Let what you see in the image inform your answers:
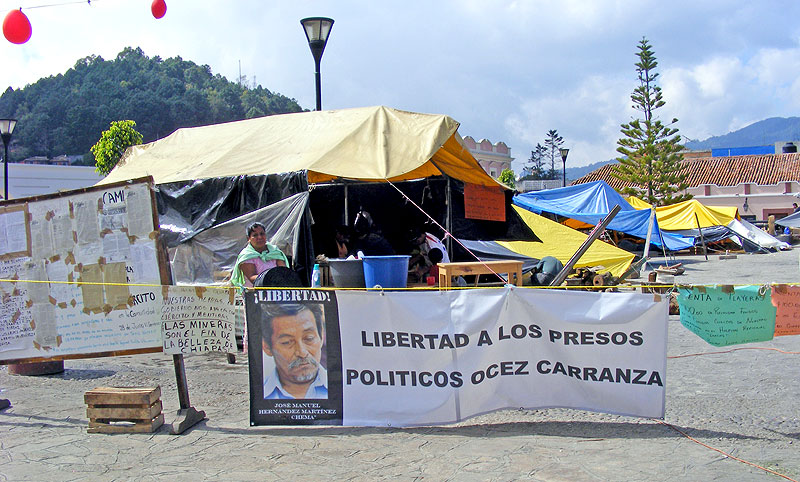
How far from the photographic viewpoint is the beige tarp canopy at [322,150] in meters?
10.5

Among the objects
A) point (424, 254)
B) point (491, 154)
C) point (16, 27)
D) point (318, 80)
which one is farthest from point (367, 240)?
point (491, 154)

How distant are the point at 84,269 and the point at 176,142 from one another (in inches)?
285

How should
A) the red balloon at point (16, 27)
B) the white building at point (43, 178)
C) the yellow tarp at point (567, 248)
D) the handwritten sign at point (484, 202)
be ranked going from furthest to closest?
the white building at point (43, 178) < the yellow tarp at point (567, 248) < the handwritten sign at point (484, 202) < the red balloon at point (16, 27)

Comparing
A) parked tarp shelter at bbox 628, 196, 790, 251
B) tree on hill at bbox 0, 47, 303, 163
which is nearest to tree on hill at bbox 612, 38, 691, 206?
parked tarp shelter at bbox 628, 196, 790, 251

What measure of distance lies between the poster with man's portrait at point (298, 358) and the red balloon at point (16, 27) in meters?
5.61

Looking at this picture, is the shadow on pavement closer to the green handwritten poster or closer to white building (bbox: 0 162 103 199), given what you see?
the green handwritten poster

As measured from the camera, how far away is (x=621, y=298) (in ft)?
18.9

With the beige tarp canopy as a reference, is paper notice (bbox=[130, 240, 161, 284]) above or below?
below

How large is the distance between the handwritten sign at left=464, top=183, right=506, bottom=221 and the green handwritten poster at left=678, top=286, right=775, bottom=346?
271 inches

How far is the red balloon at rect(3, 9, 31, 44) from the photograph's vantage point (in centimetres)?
887

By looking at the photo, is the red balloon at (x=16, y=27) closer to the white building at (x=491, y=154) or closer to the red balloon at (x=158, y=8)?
the red balloon at (x=158, y=8)

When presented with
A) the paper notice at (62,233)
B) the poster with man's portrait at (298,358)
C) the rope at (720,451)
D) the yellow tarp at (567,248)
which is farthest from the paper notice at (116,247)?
the yellow tarp at (567,248)

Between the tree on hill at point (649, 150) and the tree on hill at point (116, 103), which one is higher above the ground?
the tree on hill at point (116, 103)

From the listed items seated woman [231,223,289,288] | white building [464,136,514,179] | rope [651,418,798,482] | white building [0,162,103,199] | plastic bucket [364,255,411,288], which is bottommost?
rope [651,418,798,482]
